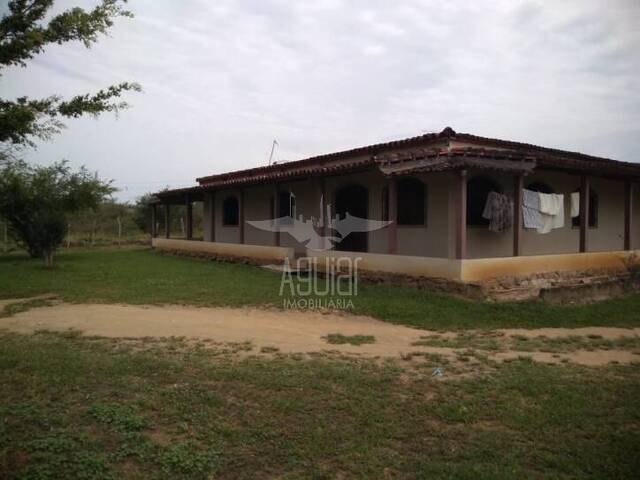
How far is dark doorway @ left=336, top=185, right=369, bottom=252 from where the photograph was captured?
13375mm

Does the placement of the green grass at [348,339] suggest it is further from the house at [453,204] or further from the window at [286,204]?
the window at [286,204]

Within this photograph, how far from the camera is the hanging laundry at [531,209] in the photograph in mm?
11039

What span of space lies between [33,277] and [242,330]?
860cm

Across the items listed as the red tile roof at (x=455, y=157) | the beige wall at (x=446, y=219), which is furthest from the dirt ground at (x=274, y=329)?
the beige wall at (x=446, y=219)

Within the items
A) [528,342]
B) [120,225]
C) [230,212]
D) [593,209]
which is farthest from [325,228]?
[120,225]

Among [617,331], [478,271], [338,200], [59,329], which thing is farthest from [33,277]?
[617,331]

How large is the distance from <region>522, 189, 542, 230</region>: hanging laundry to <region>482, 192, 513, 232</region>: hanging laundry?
1.13ft

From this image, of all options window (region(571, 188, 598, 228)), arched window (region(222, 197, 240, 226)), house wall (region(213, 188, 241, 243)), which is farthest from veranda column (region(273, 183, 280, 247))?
window (region(571, 188, 598, 228))

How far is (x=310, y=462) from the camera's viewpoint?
10.3 feet

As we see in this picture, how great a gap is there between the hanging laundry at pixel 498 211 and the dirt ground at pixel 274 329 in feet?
12.5

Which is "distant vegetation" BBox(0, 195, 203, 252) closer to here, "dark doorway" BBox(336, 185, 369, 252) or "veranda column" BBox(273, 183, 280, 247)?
"veranda column" BBox(273, 183, 280, 247)

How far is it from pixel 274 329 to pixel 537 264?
6284 millimetres

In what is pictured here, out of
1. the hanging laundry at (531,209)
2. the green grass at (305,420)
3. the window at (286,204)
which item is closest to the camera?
the green grass at (305,420)

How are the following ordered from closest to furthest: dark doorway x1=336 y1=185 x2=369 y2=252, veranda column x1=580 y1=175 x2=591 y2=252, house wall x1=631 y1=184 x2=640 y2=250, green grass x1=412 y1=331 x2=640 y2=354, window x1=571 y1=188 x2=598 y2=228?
green grass x1=412 y1=331 x2=640 y2=354
veranda column x1=580 y1=175 x2=591 y2=252
dark doorway x1=336 y1=185 x2=369 y2=252
window x1=571 y1=188 x2=598 y2=228
house wall x1=631 y1=184 x2=640 y2=250
